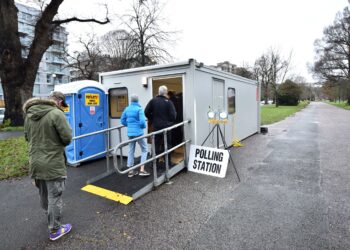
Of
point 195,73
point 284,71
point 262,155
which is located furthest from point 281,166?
point 284,71

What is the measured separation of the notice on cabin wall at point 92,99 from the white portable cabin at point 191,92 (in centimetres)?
51

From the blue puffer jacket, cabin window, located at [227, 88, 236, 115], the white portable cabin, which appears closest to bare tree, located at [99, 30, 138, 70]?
the white portable cabin

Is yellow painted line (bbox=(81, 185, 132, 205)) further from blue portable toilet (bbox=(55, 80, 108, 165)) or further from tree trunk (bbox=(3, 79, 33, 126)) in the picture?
tree trunk (bbox=(3, 79, 33, 126))

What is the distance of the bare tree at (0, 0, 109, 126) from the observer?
12953 mm

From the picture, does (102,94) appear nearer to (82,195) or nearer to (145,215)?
(82,195)

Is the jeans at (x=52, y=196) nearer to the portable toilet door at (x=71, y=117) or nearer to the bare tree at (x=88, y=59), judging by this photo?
the portable toilet door at (x=71, y=117)

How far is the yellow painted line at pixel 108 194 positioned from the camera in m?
3.96

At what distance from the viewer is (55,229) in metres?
2.98

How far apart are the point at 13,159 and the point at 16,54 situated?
9262mm

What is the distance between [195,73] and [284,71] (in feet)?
140

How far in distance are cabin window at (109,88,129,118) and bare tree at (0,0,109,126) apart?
926cm

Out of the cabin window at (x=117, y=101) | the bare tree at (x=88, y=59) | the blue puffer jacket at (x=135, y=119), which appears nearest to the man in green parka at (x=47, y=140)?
the blue puffer jacket at (x=135, y=119)

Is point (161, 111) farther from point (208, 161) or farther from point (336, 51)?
point (336, 51)

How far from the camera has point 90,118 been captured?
6590mm
